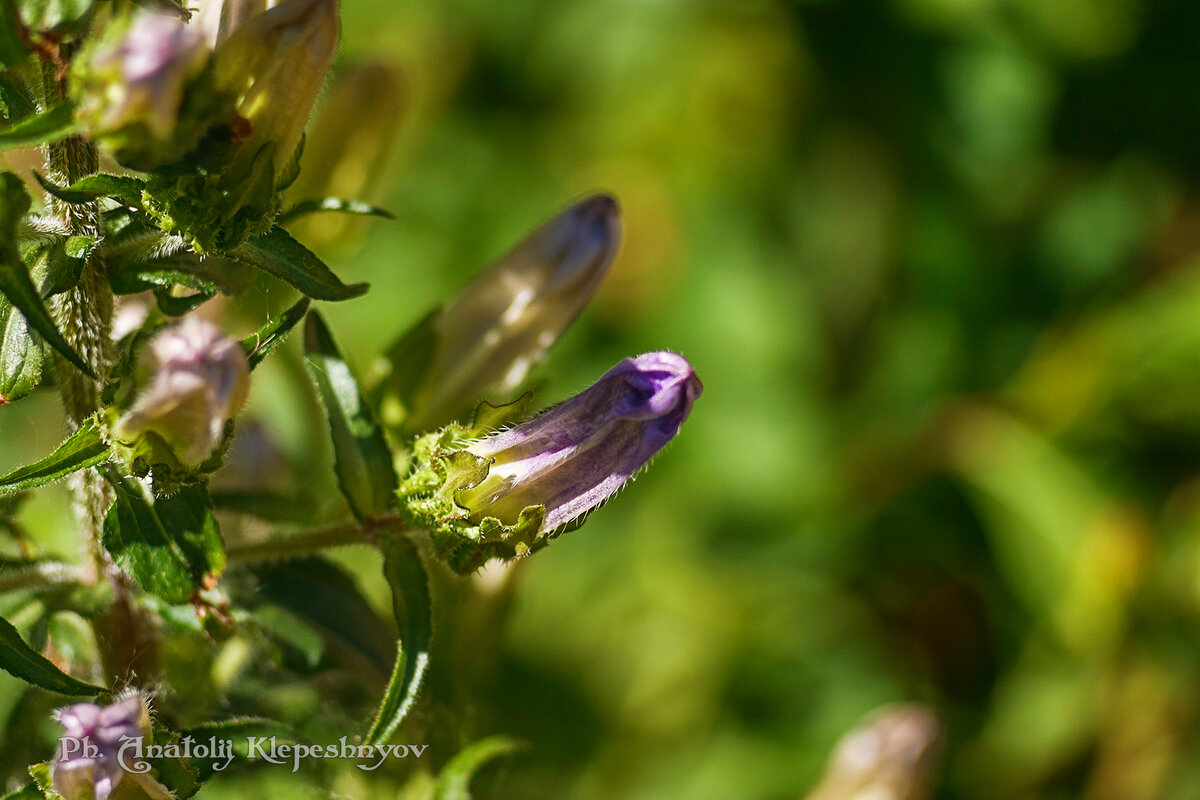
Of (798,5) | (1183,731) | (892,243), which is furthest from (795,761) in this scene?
(798,5)

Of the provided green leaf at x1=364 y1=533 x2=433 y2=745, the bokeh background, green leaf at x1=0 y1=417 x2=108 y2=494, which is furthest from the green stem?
the bokeh background

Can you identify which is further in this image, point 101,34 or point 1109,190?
point 1109,190

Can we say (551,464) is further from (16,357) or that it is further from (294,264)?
(16,357)

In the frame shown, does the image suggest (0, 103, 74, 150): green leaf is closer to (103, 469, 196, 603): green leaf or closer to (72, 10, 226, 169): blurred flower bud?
(72, 10, 226, 169): blurred flower bud

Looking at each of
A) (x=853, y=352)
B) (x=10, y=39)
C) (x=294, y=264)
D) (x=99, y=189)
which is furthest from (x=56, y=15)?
(x=853, y=352)

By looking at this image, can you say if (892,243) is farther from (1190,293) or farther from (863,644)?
(863,644)
